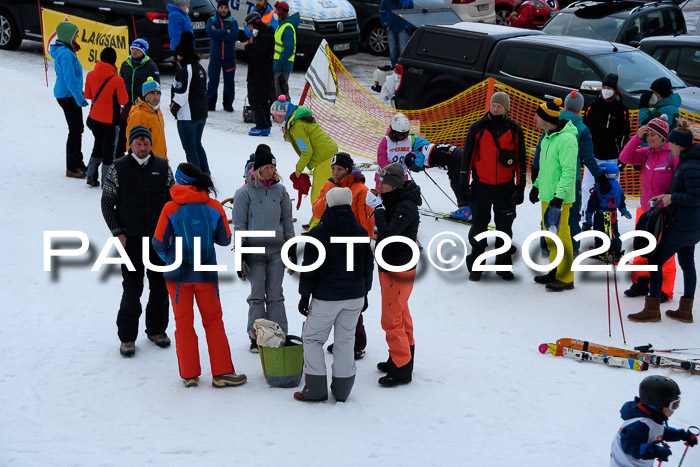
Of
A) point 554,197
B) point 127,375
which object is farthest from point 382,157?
point 127,375

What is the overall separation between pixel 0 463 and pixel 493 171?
5.11m

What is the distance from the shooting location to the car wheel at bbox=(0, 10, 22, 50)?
16344 millimetres

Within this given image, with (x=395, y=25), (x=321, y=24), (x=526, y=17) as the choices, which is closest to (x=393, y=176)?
(x=395, y=25)

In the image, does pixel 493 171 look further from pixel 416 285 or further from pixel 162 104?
pixel 162 104

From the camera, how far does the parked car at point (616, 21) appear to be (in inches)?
615

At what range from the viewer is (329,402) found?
6.27m

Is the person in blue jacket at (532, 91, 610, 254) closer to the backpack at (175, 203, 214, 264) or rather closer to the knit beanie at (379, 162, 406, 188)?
the knit beanie at (379, 162, 406, 188)

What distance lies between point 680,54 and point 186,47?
7993 millimetres

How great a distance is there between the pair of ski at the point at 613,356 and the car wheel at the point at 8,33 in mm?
13057

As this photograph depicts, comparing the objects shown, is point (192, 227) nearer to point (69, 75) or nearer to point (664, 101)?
point (69, 75)

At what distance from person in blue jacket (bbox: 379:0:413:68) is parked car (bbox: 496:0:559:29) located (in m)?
4.08

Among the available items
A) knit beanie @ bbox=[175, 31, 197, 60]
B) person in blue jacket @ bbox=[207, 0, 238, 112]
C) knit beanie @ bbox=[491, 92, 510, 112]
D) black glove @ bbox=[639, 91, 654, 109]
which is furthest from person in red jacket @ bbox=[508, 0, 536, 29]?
knit beanie @ bbox=[491, 92, 510, 112]

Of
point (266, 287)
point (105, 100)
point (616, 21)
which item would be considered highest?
point (616, 21)

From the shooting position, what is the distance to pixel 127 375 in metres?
6.51
